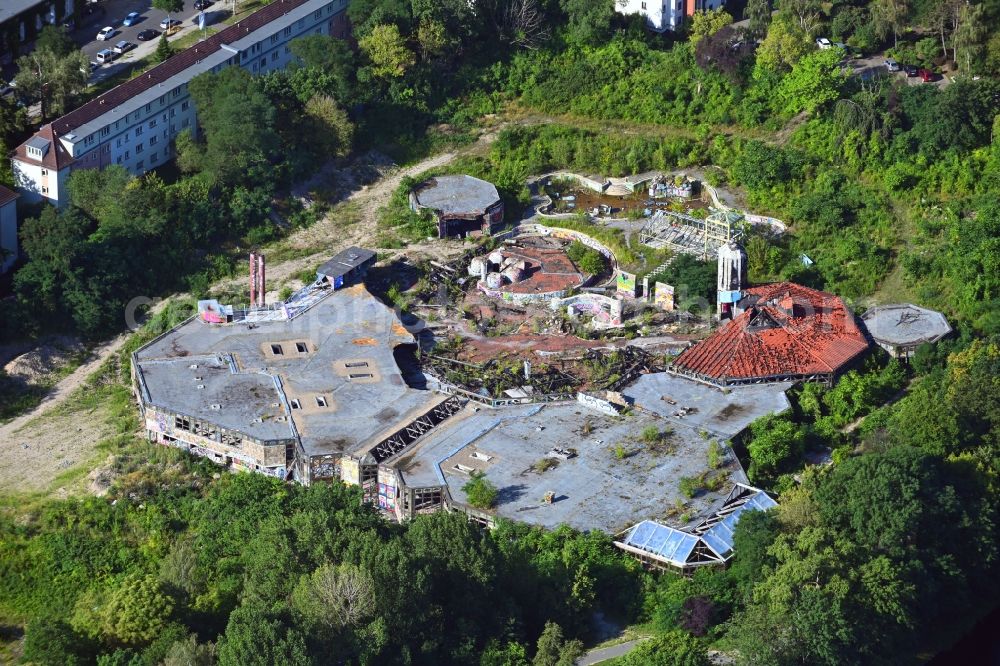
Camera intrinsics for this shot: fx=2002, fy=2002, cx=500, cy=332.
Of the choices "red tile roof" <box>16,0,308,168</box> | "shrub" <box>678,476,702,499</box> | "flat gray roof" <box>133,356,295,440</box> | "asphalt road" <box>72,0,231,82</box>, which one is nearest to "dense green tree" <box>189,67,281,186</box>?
"red tile roof" <box>16,0,308,168</box>

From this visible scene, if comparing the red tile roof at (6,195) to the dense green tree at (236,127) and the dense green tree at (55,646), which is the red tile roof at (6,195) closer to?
the dense green tree at (236,127)

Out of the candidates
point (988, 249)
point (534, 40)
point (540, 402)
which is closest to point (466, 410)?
point (540, 402)

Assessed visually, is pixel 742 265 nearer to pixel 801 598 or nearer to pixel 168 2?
pixel 801 598

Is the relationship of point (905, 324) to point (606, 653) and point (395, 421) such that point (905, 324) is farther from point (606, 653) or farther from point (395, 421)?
point (606, 653)

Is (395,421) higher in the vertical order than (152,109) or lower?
lower

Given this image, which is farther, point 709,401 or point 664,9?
point 664,9

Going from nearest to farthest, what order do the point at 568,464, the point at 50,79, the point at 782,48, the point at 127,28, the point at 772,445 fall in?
the point at 772,445, the point at 568,464, the point at 50,79, the point at 782,48, the point at 127,28

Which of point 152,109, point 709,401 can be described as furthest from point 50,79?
point 709,401
